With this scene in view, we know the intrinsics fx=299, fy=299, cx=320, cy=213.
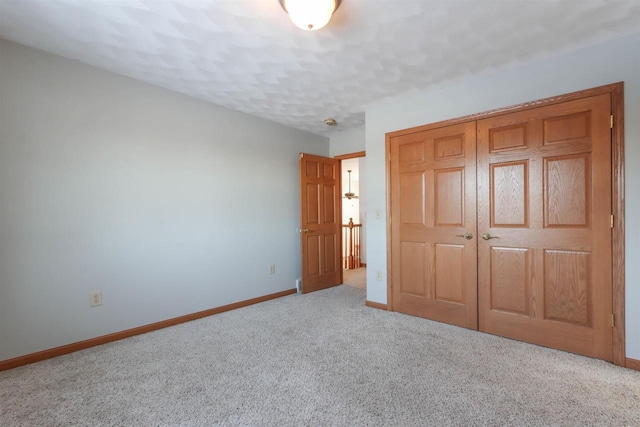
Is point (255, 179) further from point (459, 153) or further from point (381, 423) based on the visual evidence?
point (381, 423)

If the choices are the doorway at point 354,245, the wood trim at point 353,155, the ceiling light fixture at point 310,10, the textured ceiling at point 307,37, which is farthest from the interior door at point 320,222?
the ceiling light fixture at point 310,10

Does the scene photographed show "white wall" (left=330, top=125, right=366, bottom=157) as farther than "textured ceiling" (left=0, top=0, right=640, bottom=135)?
Yes

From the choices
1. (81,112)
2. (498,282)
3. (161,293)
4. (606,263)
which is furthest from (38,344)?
(606,263)

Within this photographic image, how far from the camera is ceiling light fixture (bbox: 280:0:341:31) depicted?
169cm

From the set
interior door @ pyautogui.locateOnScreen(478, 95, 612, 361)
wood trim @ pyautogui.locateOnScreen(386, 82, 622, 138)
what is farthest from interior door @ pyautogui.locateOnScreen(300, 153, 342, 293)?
interior door @ pyautogui.locateOnScreen(478, 95, 612, 361)

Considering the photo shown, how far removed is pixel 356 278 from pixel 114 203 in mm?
3789

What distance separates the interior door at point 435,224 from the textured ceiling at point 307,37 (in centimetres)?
67

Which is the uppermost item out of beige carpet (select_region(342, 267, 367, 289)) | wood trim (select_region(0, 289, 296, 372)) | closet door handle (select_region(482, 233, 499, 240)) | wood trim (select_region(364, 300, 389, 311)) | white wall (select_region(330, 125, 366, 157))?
white wall (select_region(330, 125, 366, 157))

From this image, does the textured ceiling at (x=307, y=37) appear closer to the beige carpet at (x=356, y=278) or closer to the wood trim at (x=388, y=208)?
the wood trim at (x=388, y=208)

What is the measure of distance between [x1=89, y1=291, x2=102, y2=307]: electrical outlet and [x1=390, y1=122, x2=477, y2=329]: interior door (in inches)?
112

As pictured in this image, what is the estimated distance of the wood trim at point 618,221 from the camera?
2145mm

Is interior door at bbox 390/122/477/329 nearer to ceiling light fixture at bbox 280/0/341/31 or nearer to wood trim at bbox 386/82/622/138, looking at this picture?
wood trim at bbox 386/82/622/138

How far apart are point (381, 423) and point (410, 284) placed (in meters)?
1.86

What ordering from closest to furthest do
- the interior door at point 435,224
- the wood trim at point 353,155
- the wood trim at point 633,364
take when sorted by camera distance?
the wood trim at point 633,364, the interior door at point 435,224, the wood trim at point 353,155
